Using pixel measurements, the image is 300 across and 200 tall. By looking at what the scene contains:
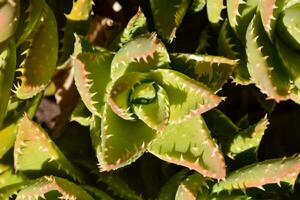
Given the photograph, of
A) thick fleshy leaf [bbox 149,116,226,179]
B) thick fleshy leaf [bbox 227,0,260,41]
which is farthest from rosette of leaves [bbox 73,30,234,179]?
thick fleshy leaf [bbox 227,0,260,41]

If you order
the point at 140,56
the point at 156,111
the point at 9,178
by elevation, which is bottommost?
the point at 9,178

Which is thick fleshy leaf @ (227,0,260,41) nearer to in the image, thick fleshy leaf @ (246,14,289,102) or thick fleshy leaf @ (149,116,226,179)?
thick fleshy leaf @ (246,14,289,102)

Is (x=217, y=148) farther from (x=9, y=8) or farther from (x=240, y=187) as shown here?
(x=9, y=8)

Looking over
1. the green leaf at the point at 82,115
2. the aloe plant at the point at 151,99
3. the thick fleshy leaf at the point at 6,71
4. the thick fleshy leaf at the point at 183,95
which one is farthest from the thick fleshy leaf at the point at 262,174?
the thick fleshy leaf at the point at 6,71

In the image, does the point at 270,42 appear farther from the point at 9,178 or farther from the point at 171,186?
the point at 9,178

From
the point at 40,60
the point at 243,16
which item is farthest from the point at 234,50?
the point at 40,60

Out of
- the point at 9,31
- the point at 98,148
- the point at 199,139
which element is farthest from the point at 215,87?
the point at 9,31

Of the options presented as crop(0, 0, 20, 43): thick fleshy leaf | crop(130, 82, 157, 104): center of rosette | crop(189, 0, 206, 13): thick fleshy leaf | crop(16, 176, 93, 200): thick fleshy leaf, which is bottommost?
crop(16, 176, 93, 200): thick fleshy leaf
